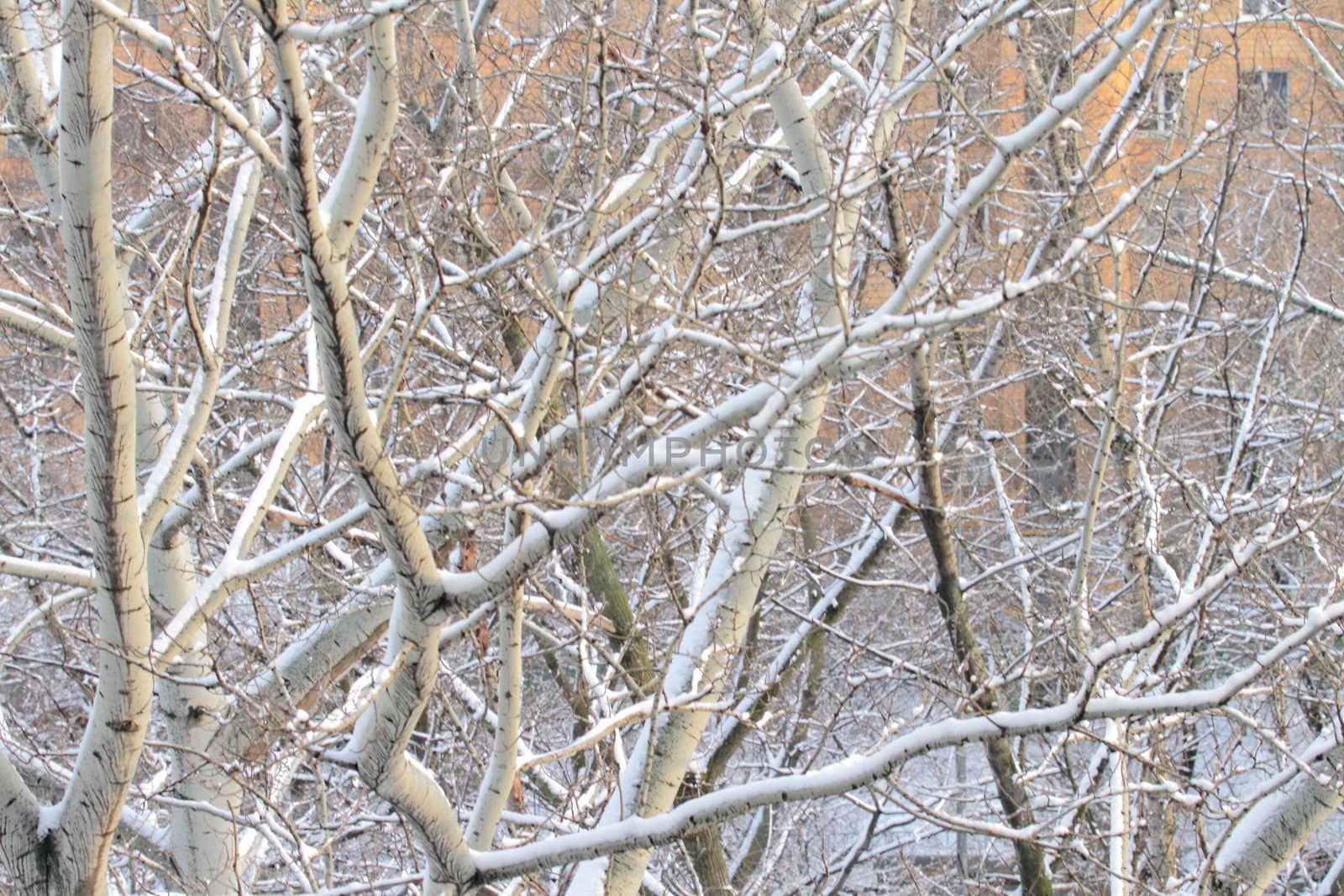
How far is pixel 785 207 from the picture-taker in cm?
475

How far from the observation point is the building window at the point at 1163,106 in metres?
5.11

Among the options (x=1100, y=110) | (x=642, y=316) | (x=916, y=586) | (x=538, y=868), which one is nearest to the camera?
(x=538, y=868)

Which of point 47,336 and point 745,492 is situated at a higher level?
point 47,336

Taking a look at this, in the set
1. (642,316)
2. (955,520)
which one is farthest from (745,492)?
(955,520)

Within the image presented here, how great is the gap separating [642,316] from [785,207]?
851mm

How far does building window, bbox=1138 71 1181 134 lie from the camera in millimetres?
5115

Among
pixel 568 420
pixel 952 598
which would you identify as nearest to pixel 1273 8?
pixel 952 598

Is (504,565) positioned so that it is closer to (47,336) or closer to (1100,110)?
(47,336)

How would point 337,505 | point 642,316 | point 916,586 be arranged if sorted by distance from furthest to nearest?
point 337,505 < point 916,586 < point 642,316

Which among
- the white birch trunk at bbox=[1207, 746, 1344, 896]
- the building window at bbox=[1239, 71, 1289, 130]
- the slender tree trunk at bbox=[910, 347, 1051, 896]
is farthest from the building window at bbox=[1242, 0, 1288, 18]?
the white birch trunk at bbox=[1207, 746, 1344, 896]

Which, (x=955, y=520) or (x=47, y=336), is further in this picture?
(x=955, y=520)

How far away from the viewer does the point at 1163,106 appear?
8477 mm

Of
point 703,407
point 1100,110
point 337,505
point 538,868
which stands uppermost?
point 1100,110

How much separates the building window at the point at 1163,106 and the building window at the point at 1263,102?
13.6 inches
